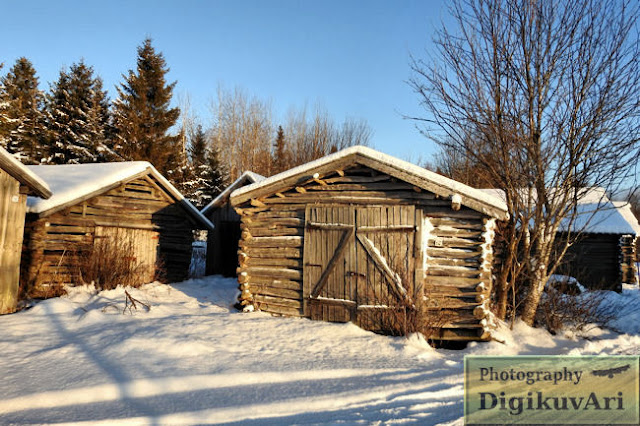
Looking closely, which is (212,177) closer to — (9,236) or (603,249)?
(9,236)

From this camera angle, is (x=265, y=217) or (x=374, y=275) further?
(x=265, y=217)

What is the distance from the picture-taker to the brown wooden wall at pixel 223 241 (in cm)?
1611

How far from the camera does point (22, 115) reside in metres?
23.6

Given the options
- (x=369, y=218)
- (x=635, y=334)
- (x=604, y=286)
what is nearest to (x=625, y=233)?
(x=604, y=286)

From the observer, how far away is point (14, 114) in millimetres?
23094

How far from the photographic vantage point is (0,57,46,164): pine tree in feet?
70.8

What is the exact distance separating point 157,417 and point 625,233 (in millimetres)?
18783

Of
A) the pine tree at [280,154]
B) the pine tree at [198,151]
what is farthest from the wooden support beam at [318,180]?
the pine tree at [198,151]

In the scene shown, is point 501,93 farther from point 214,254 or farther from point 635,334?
point 214,254

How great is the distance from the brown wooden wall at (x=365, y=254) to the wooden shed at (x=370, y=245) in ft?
0.07

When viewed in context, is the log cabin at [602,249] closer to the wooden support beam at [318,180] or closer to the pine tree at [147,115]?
the wooden support beam at [318,180]

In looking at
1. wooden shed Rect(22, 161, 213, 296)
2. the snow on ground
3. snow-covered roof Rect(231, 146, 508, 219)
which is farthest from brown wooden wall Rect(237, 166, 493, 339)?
wooden shed Rect(22, 161, 213, 296)

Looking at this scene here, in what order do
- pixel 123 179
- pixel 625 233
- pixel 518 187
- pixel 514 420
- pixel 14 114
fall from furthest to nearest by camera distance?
pixel 14 114
pixel 625 233
pixel 123 179
pixel 518 187
pixel 514 420

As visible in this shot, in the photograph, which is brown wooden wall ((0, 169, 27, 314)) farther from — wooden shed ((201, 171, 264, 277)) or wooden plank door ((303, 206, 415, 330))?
wooden shed ((201, 171, 264, 277))
